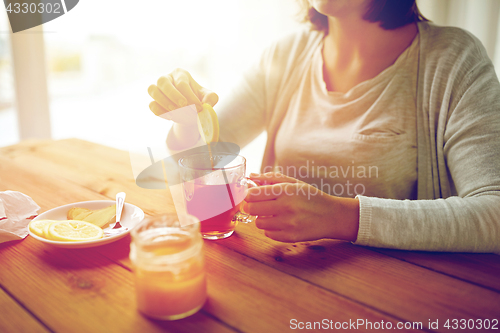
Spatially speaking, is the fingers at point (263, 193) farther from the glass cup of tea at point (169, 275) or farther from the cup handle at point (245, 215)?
the glass cup of tea at point (169, 275)

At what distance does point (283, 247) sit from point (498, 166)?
506mm

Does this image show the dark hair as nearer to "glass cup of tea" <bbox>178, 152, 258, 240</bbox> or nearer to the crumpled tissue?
"glass cup of tea" <bbox>178, 152, 258, 240</bbox>

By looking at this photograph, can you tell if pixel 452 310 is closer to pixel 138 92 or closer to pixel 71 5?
pixel 71 5

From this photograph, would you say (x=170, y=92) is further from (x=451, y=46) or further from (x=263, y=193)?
(x=451, y=46)

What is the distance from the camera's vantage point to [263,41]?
2.51 m

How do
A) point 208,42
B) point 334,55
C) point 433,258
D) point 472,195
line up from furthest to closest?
point 208,42
point 334,55
point 472,195
point 433,258

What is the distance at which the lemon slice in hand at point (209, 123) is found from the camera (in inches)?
31.5

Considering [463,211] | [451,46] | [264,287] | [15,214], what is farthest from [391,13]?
[15,214]

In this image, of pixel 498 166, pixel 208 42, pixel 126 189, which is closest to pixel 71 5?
pixel 208 42

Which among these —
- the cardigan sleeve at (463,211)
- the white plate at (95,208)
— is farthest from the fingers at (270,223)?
the white plate at (95,208)

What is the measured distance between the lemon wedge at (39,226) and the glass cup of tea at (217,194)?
0.28m

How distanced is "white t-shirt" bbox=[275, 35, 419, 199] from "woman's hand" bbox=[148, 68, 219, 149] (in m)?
0.40

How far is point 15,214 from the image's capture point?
79 cm

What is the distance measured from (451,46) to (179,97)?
77cm
